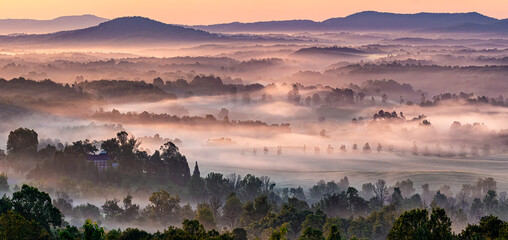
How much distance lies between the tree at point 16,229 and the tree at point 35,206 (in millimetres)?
9532

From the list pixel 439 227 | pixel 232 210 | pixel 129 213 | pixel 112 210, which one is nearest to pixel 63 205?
pixel 112 210

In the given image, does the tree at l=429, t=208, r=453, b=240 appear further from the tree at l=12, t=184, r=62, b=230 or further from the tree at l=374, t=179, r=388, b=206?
the tree at l=374, t=179, r=388, b=206

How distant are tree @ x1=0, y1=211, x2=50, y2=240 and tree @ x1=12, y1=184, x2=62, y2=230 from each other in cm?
953

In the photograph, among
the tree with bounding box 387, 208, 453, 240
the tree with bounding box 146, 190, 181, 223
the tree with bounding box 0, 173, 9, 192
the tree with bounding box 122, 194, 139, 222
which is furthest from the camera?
the tree with bounding box 0, 173, 9, 192

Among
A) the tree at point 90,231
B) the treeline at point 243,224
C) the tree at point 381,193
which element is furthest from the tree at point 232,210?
the tree at point 90,231

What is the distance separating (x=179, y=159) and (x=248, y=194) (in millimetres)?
20317

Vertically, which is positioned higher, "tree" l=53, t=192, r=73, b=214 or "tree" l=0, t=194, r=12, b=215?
"tree" l=0, t=194, r=12, b=215

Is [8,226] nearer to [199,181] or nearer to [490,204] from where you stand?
[199,181]

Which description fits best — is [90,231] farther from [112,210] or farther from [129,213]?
[112,210]

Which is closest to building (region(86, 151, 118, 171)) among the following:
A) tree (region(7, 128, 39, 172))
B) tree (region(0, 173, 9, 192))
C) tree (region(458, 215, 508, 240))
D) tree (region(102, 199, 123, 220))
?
tree (region(7, 128, 39, 172))

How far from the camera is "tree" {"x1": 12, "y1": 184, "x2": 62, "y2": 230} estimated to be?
7962 centimetres

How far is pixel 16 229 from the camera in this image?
67.8 meters

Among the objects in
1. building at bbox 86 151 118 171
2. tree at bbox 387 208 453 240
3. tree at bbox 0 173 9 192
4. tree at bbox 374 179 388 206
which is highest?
tree at bbox 387 208 453 240

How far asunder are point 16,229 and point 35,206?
12522 mm
